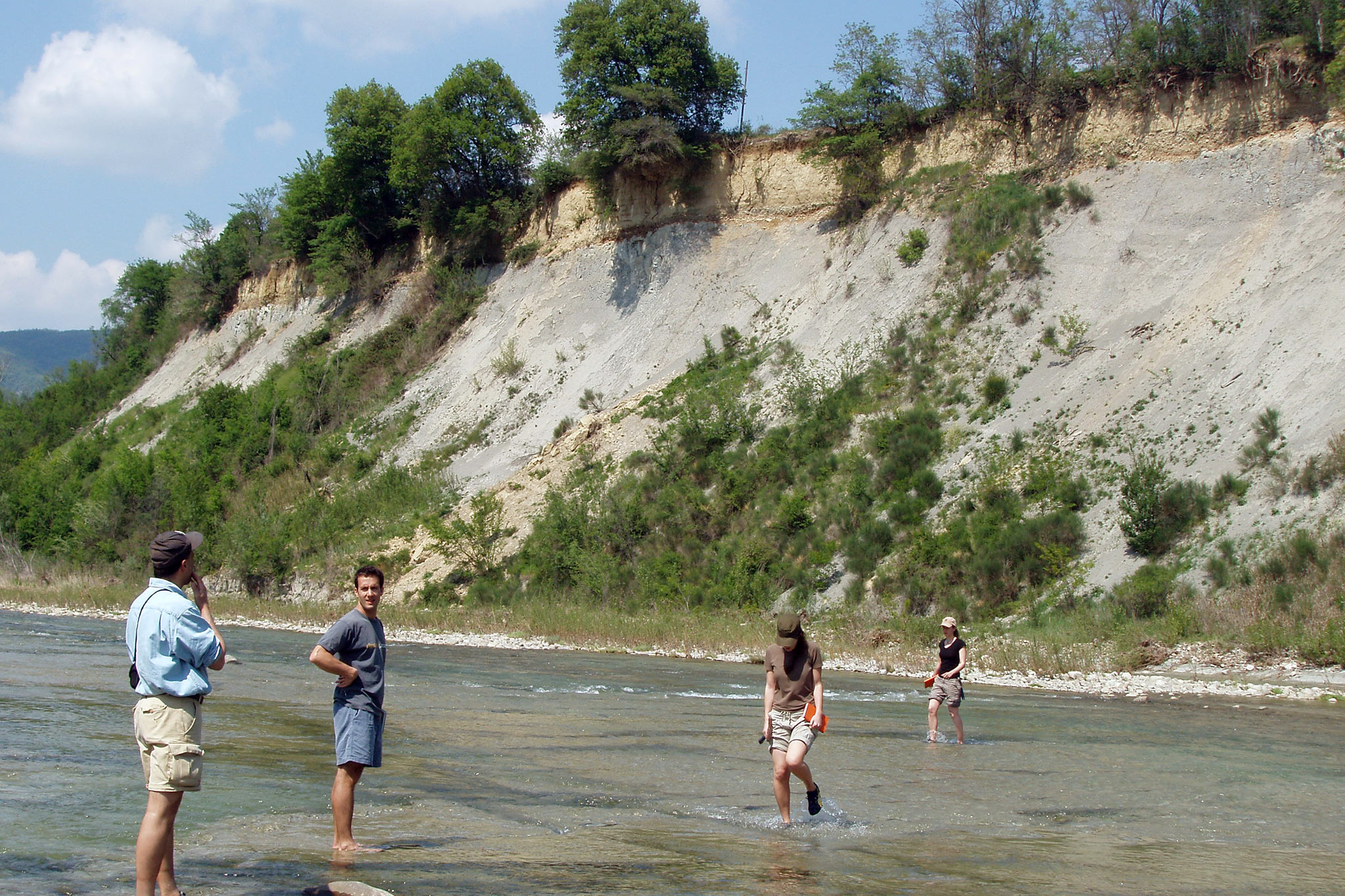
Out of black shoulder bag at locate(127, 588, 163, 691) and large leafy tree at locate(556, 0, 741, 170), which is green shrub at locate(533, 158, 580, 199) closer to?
large leafy tree at locate(556, 0, 741, 170)

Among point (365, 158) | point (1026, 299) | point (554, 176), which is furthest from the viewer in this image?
point (365, 158)

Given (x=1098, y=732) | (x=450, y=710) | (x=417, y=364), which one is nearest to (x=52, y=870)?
(x=450, y=710)

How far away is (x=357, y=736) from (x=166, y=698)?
1.40m

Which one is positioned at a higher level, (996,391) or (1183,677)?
(996,391)

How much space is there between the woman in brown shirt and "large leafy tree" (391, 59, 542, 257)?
39.9 meters

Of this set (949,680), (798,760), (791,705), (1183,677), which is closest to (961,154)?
(1183,677)

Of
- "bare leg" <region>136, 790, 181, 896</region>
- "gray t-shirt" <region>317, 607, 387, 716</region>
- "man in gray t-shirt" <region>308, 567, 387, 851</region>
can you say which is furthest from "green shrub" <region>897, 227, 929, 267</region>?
"bare leg" <region>136, 790, 181, 896</region>

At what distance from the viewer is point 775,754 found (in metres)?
7.84

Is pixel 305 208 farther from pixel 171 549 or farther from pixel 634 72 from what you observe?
pixel 171 549

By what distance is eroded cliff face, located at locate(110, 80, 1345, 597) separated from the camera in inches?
960

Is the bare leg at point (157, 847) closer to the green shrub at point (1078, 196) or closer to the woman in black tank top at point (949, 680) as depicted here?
the woman in black tank top at point (949, 680)

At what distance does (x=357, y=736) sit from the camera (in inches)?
A: 257

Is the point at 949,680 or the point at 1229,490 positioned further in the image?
the point at 1229,490

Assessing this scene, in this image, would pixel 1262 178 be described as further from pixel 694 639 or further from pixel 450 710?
pixel 450 710
